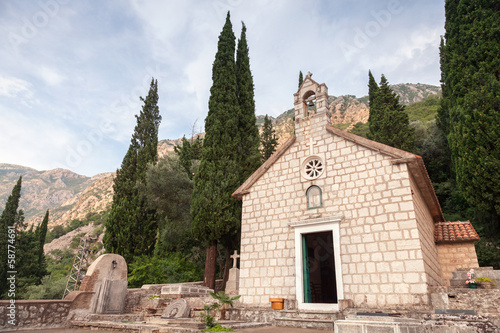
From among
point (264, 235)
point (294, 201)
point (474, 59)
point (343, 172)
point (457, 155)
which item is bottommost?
point (264, 235)

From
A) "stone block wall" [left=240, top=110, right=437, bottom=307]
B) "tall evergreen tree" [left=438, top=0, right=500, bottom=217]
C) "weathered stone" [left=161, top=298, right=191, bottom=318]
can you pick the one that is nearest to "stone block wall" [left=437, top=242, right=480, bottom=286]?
"stone block wall" [left=240, top=110, right=437, bottom=307]

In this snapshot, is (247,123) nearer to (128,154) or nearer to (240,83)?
(240,83)

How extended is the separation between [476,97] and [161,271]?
19.8 m

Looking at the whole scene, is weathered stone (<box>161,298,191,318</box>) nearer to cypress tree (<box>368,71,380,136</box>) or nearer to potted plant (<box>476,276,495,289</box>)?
potted plant (<box>476,276,495,289</box>)

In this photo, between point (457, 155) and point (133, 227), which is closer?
point (457, 155)

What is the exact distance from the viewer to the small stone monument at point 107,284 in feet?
33.4

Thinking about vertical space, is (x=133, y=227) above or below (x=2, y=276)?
above

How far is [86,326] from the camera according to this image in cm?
866

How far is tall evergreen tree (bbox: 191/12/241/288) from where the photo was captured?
15109mm

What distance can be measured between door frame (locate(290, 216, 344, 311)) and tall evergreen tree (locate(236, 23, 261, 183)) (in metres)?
7.06

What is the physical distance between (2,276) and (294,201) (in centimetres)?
2732

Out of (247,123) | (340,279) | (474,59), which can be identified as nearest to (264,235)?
(340,279)

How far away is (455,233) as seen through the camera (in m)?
12.3

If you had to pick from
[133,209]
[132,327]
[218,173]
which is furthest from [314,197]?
[133,209]
